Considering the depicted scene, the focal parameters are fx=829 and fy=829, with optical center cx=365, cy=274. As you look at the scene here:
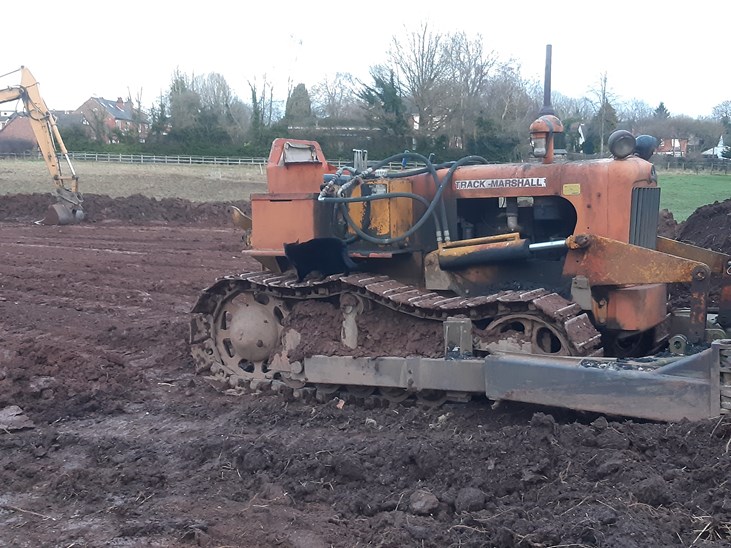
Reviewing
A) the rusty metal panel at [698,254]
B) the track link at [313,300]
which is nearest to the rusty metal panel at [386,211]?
the track link at [313,300]

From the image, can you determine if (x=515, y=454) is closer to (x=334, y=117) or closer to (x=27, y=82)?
(x=27, y=82)

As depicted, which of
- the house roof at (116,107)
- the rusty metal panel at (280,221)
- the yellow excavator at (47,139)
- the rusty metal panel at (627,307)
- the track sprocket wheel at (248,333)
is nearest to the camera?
the rusty metal panel at (627,307)

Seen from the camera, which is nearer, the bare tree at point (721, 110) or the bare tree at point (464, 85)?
the bare tree at point (464, 85)

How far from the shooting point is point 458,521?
4.75 m

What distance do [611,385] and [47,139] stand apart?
→ 2433cm

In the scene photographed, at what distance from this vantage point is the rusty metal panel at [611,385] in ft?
17.7

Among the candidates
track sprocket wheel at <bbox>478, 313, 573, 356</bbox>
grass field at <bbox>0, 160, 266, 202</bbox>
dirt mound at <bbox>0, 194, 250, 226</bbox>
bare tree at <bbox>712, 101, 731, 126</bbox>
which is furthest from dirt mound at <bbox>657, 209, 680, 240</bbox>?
A: bare tree at <bbox>712, 101, 731, 126</bbox>

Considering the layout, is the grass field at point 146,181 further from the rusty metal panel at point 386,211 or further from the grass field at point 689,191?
the rusty metal panel at point 386,211

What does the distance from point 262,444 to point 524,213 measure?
10.2 ft

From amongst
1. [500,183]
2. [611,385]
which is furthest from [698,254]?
[611,385]

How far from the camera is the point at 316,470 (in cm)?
571

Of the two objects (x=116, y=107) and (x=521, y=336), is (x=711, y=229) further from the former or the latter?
(x=116, y=107)

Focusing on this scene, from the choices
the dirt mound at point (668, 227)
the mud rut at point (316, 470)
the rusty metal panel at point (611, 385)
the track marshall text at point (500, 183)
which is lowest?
the mud rut at point (316, 470)

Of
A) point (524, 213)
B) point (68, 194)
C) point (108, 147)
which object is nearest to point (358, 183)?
point (524, 213)
